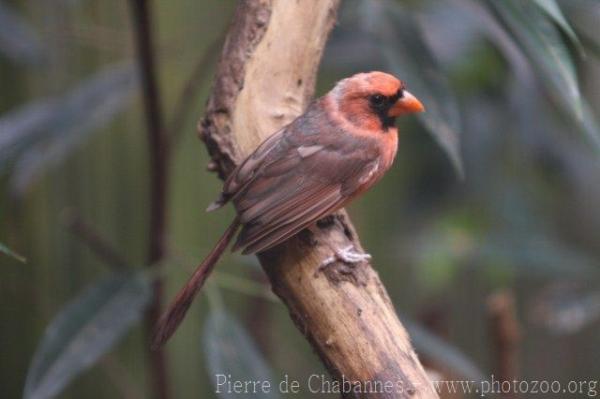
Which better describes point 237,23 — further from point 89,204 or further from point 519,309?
point 519,309

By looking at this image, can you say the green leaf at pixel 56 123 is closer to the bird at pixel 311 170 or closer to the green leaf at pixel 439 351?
the bird at pixel 311 170

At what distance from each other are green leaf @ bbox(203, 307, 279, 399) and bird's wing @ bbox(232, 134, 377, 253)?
0.30 metres

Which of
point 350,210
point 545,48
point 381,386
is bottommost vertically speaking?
point 350,210

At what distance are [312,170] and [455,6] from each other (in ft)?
3.64

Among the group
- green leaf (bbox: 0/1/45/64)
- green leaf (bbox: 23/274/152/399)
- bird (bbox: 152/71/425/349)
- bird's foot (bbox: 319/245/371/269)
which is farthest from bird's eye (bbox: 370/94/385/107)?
green leaf (bbox: 0/1/45/64)

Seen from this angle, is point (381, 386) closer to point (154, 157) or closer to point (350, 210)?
point (154, 157)

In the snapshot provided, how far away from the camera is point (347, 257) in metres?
1.42

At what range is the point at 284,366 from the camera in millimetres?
3557

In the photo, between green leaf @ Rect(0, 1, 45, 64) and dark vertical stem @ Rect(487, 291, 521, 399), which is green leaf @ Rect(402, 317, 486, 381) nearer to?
dark vertical stem @ Rect(487, 291, 521, 399)

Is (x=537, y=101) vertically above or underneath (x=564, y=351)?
above

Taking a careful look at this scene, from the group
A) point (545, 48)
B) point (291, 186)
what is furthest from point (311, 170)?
point (545, 48)

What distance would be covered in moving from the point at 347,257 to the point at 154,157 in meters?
0.73

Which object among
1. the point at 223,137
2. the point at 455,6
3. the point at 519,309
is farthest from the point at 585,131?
the point at 519,309

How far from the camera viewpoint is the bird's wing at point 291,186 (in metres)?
1.49
